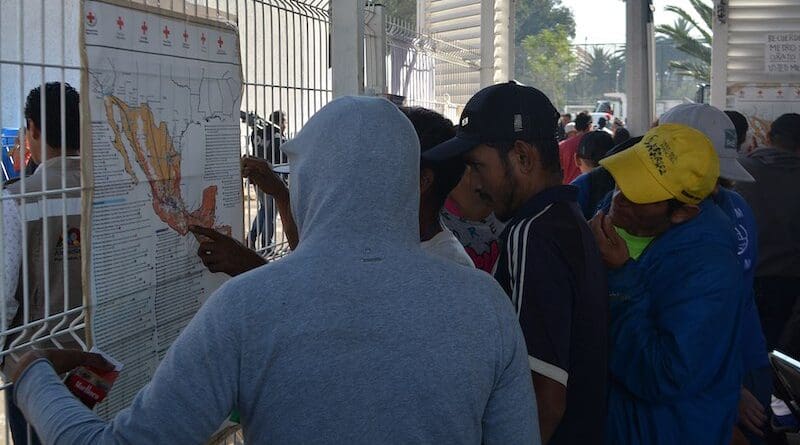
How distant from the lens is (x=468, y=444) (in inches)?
63.7

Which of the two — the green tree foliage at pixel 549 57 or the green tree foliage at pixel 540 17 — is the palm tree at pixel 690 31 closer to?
the green tree foliage at pixel 549 57

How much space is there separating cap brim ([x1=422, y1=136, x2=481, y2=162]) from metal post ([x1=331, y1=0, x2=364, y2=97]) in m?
1.18

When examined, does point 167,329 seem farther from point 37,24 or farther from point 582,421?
point 582,421

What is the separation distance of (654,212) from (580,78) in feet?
321

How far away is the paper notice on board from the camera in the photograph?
8141mm

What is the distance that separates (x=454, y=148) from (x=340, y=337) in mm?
1062

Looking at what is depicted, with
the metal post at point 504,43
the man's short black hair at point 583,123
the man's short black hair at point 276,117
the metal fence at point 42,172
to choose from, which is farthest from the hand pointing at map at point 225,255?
the man's short black hair at point 583,123

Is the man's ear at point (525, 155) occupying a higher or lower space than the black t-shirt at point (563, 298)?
higher

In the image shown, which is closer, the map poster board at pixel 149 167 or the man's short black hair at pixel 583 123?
the map poster board at pixel 149 167

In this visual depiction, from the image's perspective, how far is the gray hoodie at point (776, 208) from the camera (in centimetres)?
550

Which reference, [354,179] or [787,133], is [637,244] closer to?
[354,179]

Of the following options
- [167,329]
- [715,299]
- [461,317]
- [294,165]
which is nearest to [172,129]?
[167,329]

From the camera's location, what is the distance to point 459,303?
157 cm

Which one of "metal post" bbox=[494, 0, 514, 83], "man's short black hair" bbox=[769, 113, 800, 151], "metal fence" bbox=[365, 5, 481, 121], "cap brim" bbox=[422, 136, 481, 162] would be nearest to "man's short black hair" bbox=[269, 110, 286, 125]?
"metal fence" bbox=[365, 5, 481, 121]
